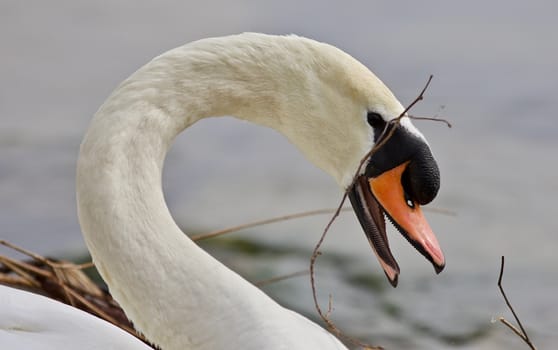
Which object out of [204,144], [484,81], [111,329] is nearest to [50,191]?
[204,144]

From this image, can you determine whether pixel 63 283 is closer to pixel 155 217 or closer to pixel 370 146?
pixel 155 217

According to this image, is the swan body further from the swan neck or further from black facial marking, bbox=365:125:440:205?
black facial marking, bbox=365:125:440:205

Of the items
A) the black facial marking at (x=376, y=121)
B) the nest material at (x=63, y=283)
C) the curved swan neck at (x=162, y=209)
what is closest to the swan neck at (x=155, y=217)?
the curved swan neck at (x=162, y=209)

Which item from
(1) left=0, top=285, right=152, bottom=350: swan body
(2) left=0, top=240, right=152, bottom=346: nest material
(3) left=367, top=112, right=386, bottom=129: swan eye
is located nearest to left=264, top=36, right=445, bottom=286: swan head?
(3) left=367, top=112, right=386, bottom=129: swan eye

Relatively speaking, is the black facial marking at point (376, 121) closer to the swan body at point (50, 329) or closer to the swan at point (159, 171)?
the swan at point (159, 171)

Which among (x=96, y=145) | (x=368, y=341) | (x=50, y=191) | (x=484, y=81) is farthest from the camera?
(x=484, y=81)

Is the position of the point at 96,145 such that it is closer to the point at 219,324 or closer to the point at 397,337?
the point at 219,324

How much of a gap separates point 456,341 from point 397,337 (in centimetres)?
15

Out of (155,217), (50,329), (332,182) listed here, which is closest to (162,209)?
(155,217)

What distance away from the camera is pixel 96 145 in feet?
4.74

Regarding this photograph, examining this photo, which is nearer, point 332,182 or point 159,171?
point 159,171

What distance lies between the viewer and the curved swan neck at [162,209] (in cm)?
146

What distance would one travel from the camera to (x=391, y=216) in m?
1.49

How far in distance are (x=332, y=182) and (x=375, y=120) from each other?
2.14 m
